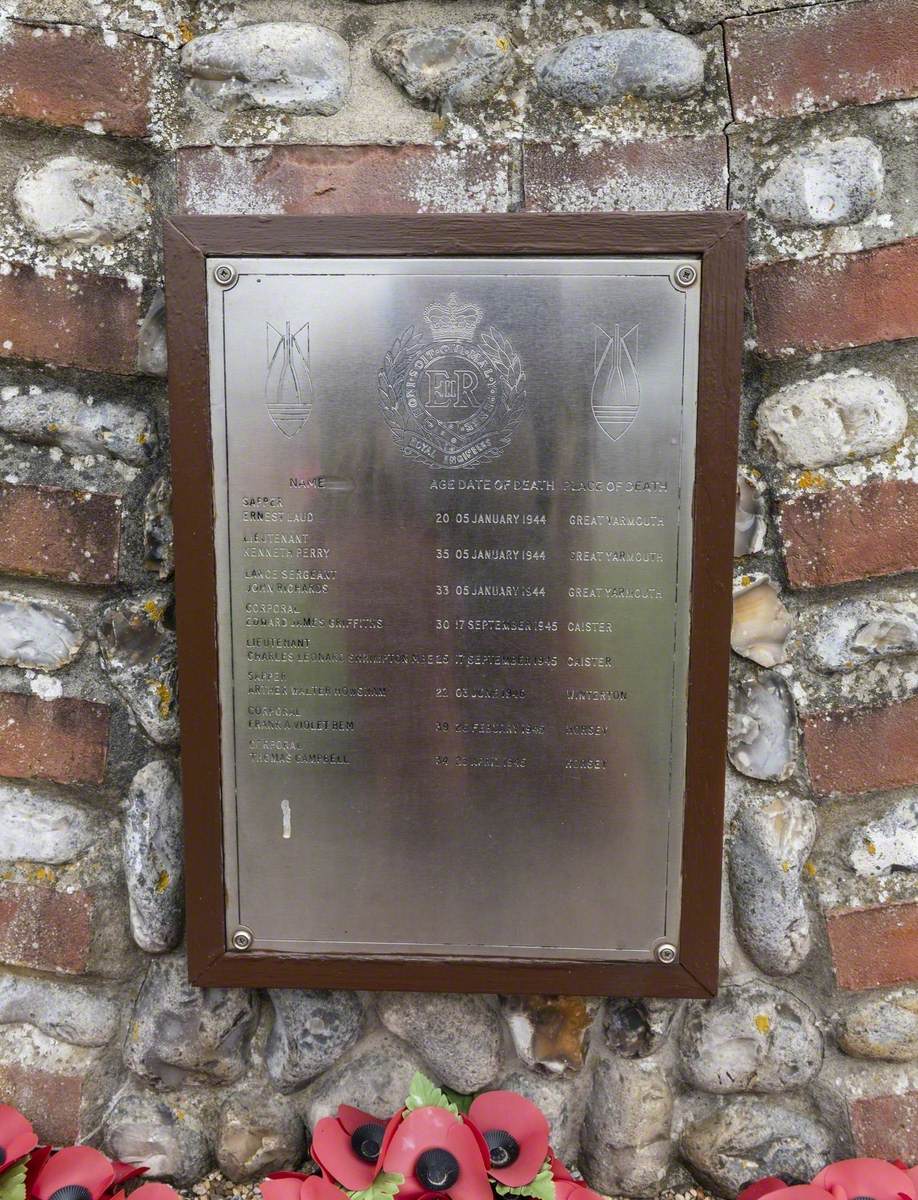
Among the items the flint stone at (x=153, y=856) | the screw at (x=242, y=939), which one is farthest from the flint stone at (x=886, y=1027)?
the flint stone at (x=153, y=856)

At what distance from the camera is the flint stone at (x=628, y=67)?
996mm

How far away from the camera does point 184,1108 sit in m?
1.11

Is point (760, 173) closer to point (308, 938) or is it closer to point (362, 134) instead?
point (362, 134)

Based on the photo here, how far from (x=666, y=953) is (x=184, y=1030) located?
610 millimetres

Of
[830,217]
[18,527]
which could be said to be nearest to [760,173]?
[830,217]

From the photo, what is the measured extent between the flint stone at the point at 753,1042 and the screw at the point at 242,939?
22.2 inches

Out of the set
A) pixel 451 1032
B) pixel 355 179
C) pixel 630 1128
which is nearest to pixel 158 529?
pixel 355 179

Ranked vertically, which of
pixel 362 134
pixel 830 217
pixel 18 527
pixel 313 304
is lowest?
pixel 18 527

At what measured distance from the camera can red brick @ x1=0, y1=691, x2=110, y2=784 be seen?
1.08 meters

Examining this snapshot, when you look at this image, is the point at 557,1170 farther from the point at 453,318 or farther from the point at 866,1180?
the point at 453,318

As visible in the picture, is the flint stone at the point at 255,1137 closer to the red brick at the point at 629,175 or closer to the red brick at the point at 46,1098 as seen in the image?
the red brick at the point at 46,1098

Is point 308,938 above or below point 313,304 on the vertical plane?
below

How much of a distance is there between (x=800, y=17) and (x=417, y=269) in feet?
1.74

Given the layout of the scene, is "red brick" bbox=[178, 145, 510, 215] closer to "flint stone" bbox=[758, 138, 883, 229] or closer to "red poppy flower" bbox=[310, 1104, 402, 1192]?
"flint stone" bbox=[758, 138, 883, 229]
